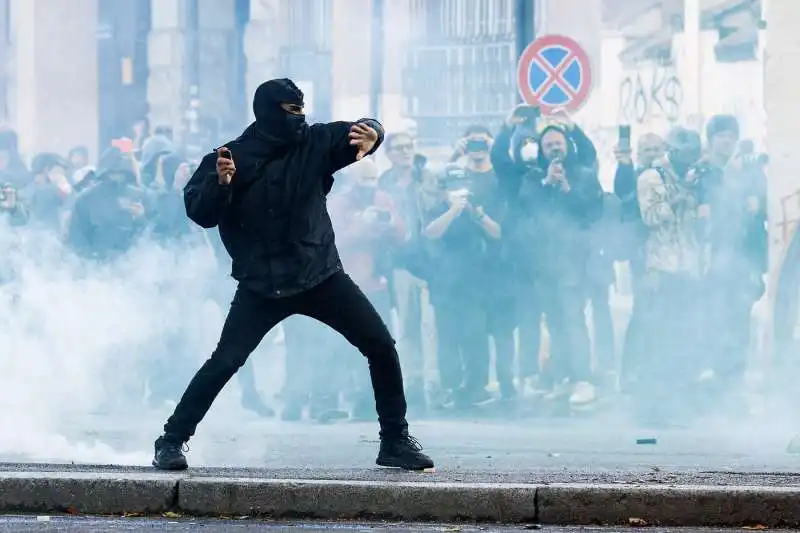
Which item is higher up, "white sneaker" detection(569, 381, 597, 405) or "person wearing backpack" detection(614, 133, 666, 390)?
"person wearing backpack" detection(614, 133, 666, 390)

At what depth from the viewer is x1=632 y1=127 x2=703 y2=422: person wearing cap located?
1049 centimetres

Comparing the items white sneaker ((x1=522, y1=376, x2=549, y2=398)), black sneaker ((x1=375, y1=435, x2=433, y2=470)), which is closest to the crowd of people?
white sneaker ((x1=522, y1=376, x2=549, y2=398))

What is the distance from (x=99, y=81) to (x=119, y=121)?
0.29m

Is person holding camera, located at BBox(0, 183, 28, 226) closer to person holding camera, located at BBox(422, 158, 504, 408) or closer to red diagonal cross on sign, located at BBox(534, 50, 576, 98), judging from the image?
person holding camera, located at BBox(422, 158, 504, 408)

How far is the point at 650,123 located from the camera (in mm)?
10578

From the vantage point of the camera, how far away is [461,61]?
34.4 feet

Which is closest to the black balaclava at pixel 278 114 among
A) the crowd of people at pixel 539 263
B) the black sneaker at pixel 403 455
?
the black sneaker at pixel 403 455

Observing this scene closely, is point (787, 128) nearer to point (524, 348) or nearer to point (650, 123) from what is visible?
point (650, 123)

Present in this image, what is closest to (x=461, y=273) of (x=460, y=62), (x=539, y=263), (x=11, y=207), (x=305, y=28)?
(x=539, y=263)

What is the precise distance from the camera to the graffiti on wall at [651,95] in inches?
416

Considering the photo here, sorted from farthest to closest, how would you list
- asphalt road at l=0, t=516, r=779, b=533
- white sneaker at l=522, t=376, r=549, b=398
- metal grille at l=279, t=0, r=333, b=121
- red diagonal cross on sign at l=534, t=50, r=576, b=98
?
1. metal grille at l=279, t=0, r=333, b=121
2. red diagonal cross on sign at l=534, t=50, r=576, b=98
3. white sneaker at l=522, t=376, r=549, b=398
4. asphalt road at l=0, t=516, r=779, b=533

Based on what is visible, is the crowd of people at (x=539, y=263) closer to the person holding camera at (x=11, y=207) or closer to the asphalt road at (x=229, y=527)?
the person holding camera at (x=11, y=207)

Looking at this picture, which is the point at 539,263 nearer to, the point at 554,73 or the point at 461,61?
the point at 554,73

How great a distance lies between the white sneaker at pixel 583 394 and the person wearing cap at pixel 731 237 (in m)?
0.71
